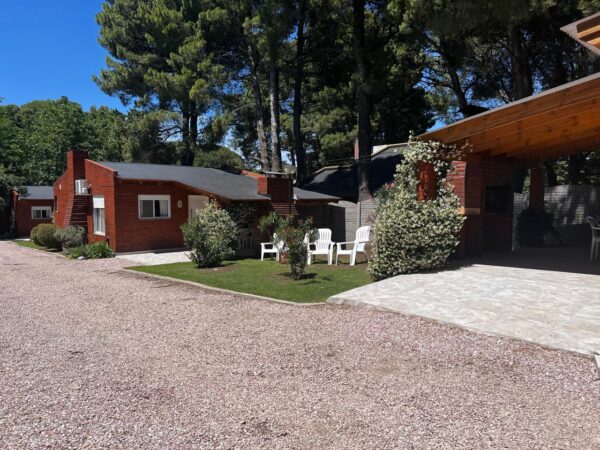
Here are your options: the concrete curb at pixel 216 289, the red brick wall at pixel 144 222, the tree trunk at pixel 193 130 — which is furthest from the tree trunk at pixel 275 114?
the concrete curb at pixel 216 289

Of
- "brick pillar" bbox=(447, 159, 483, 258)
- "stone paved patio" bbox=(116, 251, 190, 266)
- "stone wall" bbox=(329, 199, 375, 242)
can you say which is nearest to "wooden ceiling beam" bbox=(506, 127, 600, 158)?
"brick pillar" bbox=(447, 159, 483, 258)

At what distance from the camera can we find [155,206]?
59.8ft

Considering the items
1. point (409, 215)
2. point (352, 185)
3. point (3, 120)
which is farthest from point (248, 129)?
point (409, 215)

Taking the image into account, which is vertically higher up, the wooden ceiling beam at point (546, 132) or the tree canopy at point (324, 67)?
the tree canopy at point (324, 67)

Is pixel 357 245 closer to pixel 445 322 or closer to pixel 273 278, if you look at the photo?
pixel 273 278

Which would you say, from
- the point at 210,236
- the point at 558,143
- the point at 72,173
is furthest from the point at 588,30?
the point at 72,173

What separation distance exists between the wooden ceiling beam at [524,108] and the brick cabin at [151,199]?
26.5 ft

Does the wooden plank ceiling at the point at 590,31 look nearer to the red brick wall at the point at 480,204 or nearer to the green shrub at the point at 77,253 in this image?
the red brick wall at the point at 480,204

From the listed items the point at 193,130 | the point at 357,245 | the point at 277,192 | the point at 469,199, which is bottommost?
the point at 357,245

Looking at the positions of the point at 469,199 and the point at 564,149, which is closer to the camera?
the point at 469,199

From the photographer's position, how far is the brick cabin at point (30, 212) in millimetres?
30750

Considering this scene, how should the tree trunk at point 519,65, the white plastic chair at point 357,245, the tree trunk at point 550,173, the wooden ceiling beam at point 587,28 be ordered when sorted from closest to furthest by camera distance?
1. the wooden ceiling beam at point 587,28
2. the white plastic chair at point 357,245
3. the tree trunk at point 519,65
4. the tree trunk at point 550,173

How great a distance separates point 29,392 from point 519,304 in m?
6.40

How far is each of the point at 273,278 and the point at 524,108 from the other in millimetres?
6350
